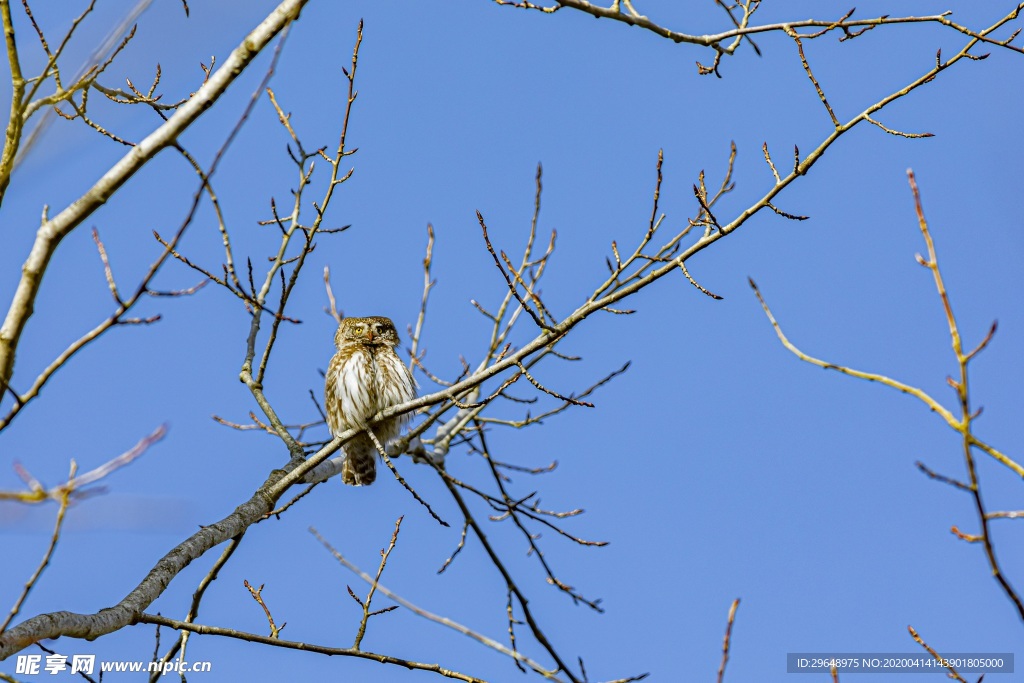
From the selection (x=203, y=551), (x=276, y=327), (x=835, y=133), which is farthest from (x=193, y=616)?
(x=835, y=133)

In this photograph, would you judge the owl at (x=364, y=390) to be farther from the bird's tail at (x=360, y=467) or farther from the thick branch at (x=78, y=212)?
the thick branch at (x=78, y=212)

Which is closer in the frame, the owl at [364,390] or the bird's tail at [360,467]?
the owl at [364,390]

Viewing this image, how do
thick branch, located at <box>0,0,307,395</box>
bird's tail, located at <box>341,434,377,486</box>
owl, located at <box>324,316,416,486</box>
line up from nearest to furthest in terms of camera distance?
thick branch, located at <box>0,0,307,395</box>
owl, located at <box>324,316,416,486</box>
bird's tail, located at <box>341,434,377,486</box>

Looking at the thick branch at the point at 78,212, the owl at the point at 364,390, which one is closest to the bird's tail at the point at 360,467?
the owl at the point at 364,390

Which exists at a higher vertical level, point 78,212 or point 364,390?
point 364,390

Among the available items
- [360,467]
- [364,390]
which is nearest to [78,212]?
[364,390]

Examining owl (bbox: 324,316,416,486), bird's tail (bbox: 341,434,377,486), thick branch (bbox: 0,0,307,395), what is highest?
owl (bbox: 324,316,416,486)

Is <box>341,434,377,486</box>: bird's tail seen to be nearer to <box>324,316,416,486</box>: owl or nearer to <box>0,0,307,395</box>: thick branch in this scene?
<box>324,316,416,486</box>: owl

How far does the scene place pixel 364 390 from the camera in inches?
291

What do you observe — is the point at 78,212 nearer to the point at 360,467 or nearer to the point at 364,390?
the point at 364,390

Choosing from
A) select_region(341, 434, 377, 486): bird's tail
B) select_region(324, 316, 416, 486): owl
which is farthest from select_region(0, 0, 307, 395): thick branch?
select_region(341, 434, 377, 486): bird's tail

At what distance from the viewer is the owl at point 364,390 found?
730 centimetres

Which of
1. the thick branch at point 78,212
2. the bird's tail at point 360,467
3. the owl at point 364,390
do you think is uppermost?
the owl at point 364,390

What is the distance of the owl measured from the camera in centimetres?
730
